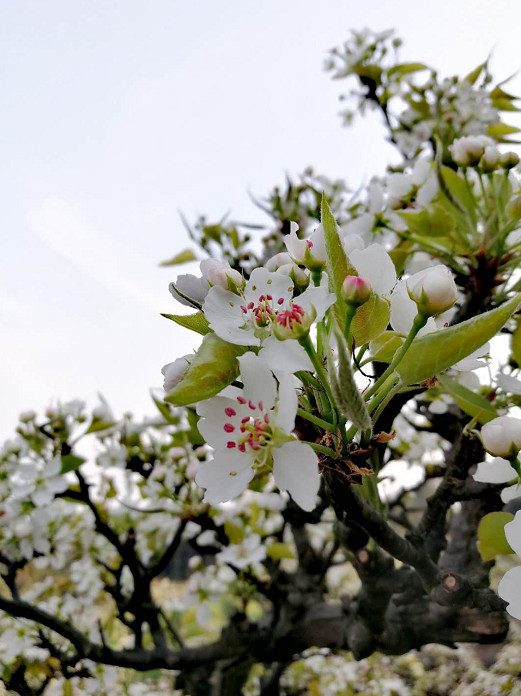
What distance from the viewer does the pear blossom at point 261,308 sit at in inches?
20.8

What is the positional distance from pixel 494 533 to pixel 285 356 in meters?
0.46

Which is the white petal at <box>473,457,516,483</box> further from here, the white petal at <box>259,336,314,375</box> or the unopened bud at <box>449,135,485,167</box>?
the unopened bud at <box>449,135,485,167</box>

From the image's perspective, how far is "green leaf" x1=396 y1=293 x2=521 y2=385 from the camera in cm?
49

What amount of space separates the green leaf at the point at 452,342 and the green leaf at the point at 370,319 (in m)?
0.09

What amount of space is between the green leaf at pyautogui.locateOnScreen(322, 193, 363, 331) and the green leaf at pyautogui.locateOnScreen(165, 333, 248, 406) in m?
0.12

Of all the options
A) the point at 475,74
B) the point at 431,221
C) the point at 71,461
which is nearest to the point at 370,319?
the point at 431,221

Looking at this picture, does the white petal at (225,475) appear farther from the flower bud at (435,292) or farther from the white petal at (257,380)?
the flower bud at (435,292)

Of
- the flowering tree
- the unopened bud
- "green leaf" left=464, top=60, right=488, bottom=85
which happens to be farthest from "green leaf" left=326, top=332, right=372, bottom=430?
"green leaf" left=464, top=60, right=488, bottom=85

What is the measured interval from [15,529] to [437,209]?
5.61 feet

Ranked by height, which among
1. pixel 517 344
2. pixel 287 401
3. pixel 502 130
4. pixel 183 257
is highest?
pixel 502 130

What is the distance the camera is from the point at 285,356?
523 millimetres

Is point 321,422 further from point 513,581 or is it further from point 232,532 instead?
point 232,532

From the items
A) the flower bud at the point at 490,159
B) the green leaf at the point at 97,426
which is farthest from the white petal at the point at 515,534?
the green leaf at the point at 97,426

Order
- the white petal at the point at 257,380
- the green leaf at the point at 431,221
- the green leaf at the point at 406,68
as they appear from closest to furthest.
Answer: the white petal at the point at 257,380
the green leaf at the point at 431,221
the green leaf at the point at 406,68
